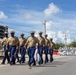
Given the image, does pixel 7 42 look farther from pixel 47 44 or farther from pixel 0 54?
pixel 0 54

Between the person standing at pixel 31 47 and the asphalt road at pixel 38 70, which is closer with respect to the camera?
the asphalt road at pixel 38 70

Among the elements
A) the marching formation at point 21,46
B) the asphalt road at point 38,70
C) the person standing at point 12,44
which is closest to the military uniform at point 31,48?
the marching formation at point 21,46

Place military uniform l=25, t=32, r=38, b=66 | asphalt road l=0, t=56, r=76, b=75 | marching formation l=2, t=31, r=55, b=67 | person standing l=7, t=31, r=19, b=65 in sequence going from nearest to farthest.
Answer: asphalt road l=0, t=56, r=76, b=75 → military uniform l=25, t=32, r=38, b=66 → marching formation l=2, t=31, r=55, b=67 → person standing l=7, t=31, r=19, b=65

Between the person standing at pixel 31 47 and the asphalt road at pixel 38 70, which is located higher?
the person standing at pixel 31 47

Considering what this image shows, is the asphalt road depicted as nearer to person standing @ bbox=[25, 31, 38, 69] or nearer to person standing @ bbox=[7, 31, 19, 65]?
person standing @ bbox=[25, 31, 38, 69]

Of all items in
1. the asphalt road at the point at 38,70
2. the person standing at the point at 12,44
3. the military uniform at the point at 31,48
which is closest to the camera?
the asphalt road at the point at 38,70

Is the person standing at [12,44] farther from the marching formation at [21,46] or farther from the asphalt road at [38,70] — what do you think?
the asphalt road at [38,70]

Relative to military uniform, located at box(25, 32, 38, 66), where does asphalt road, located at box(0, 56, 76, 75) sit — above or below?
below

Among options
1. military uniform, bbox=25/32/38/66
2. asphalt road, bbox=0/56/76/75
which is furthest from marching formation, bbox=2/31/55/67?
asphalt road, bbox=0/56/76/75

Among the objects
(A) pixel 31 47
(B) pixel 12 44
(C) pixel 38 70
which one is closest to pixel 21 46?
(B) pixel 12 44

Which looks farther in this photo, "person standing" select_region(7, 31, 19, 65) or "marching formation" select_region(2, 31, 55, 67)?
"person standing" select_region(7, 31, 19, 65)

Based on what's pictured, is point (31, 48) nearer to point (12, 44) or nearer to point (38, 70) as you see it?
point (12, 44)

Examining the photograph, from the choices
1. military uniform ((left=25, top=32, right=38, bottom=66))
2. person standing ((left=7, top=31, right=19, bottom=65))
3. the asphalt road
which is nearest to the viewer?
the asphalt road

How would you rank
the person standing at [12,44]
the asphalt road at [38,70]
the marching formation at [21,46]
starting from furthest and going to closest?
the person standing at [12,44] → the marching formation at [21,46] → the asphalt road at [38,70]
